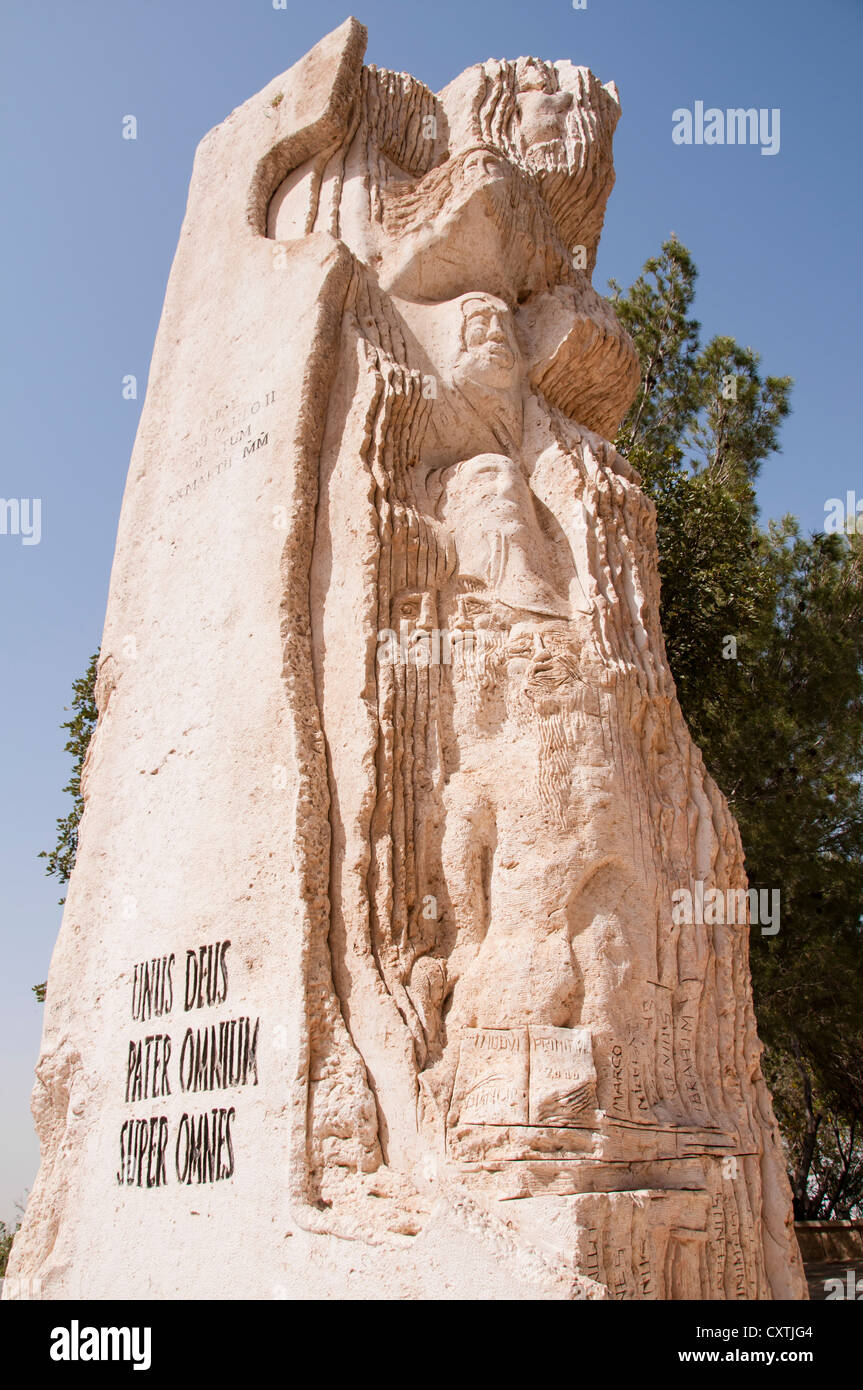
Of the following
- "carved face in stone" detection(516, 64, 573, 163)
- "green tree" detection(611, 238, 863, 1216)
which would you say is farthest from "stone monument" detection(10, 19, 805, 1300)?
"green tree" detection(611, 238, 863, 1216)

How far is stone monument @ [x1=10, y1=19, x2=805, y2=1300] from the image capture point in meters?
3.62

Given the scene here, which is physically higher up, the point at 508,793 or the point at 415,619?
the point at 415,619

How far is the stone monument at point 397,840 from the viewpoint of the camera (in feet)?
11.9

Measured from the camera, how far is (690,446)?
13.2 meters

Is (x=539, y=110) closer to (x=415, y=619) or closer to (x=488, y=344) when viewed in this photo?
(x=488, y=344)

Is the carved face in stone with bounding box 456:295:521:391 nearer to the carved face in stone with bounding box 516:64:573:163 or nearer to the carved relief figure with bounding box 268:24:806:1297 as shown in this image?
the carved relief figure with bounding box 268:24:806:1297

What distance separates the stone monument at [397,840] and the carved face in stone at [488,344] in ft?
0.07

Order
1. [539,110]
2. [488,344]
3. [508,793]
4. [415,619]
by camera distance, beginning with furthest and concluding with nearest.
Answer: [539,110] → [488,344] → [415,619] → [508,793]

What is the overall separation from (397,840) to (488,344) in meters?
2.27

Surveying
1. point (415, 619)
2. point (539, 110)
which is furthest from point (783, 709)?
point (415, 619)

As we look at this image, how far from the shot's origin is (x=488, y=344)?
5.15 metres

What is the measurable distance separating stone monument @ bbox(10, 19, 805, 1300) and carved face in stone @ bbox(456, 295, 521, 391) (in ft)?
0.07

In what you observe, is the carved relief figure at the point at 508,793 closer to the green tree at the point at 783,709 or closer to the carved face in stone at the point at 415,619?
the carved face in stone at the point at 415,619
